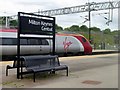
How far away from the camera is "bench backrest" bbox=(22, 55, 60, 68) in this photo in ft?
33.0

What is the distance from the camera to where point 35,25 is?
1088cm

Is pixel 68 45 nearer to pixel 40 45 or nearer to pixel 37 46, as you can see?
pixel 40 45

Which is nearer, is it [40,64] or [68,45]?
[40,64]

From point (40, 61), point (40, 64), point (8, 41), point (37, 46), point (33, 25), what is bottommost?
point (40, 64)

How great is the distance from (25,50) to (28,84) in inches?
523

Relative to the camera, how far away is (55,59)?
1138cm

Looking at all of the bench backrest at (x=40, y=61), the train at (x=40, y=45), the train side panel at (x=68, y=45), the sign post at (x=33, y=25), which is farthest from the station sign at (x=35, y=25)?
the train side panel at (x=68, y=45)

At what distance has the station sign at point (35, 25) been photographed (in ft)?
34.3

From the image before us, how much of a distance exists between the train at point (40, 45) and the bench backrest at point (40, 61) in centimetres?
676

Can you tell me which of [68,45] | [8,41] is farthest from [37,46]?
[68,45]

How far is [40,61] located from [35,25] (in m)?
1.38

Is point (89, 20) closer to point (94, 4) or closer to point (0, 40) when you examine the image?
point (94, 4)

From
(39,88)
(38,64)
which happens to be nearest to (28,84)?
(39,88)

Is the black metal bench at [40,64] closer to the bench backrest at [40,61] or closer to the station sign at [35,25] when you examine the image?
the bench backrest at [40,61]
